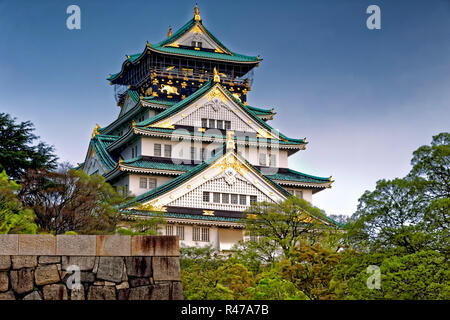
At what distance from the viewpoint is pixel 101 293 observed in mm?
17797

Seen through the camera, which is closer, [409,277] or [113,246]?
[113,246]

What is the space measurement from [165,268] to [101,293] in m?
1.51

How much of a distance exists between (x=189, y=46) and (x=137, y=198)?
19604 mm

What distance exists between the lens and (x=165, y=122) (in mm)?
57469

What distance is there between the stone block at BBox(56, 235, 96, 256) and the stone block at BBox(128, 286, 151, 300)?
47.9 inches

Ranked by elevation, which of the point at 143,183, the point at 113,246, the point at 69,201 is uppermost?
the point at 143,183

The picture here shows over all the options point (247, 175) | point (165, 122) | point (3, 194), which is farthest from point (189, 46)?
point (3, 194)

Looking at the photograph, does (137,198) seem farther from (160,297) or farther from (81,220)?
(160,297)

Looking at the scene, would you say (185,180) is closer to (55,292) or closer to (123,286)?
(123,286)

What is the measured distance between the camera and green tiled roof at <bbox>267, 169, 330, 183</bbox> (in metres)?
58.3

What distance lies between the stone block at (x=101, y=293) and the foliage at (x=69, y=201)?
20.3 m

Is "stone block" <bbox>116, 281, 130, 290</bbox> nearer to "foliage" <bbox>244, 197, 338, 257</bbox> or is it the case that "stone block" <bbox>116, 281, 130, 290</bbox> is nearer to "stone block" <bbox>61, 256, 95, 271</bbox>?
"stone block" <bbox>61, 256, 95, 271</bbox>

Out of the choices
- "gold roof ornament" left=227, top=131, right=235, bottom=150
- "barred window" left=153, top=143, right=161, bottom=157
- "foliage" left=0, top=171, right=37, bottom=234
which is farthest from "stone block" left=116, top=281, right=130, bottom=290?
"barred window" left=153, top=143, right=161, bottom=157

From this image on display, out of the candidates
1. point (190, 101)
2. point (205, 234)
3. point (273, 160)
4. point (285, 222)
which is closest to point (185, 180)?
point (205, 234)
